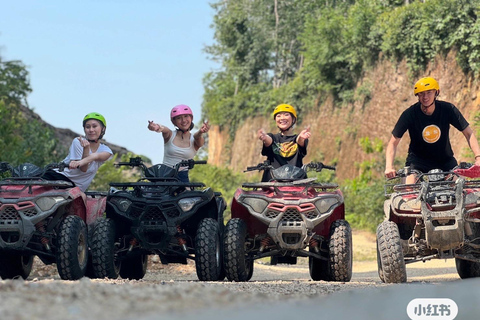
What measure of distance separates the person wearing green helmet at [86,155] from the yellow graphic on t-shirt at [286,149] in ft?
7.12

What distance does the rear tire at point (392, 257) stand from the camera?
30.6ft

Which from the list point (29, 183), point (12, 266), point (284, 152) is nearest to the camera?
point (29, 183)

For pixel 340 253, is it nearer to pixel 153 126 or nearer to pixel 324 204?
pixel 324 204

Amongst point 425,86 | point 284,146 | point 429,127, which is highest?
point 425,86

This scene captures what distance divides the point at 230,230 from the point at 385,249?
71.8 inches

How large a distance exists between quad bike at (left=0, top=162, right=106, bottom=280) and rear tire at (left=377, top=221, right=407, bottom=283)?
3403 millimetres

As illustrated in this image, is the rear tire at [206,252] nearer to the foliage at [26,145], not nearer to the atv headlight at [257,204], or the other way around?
the atv headlight at [257,204]

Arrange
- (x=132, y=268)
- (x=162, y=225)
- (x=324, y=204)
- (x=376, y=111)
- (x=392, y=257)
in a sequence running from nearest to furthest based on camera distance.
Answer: (x=392, y=257)
(x=162, y=225)
(x=324, y=204)
(x=132, y=268)
(x=376, y=111)

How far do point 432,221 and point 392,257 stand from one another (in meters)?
0.60

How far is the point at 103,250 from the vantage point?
10.0 meters

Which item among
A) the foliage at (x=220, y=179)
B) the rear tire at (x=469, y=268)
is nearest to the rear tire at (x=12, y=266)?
the rear tire at (x=469, y=268)

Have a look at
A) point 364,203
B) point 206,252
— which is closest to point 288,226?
point 206,252

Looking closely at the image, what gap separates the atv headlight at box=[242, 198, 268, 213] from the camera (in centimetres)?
1019

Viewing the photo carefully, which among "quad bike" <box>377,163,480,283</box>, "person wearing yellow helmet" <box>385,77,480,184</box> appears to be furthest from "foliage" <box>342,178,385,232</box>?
"quad bike" <box>377,163,480,283</box>
